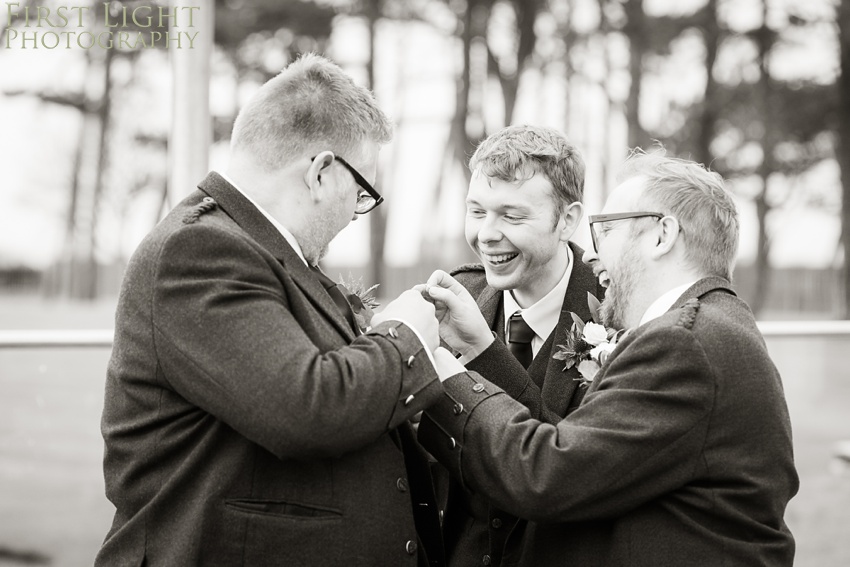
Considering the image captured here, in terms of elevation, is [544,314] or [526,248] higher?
[526,248]

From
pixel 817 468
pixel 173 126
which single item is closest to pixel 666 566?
pixel 173 126

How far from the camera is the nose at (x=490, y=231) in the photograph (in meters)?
3.26

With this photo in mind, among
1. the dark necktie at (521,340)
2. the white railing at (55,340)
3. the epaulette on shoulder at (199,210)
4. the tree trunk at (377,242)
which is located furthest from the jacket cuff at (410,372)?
the tree trunk at (377,242)

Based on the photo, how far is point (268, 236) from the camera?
238 cm

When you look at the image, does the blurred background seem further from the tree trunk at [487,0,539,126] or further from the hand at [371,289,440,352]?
the hand at [371,289,440,352]

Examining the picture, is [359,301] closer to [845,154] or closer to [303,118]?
[303,118]

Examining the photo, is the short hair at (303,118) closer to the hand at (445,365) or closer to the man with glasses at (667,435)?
the hand at (445,365)

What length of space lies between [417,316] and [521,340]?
36.9 inches

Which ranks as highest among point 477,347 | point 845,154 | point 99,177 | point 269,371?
point 845,154

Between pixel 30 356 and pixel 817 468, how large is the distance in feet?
15.3

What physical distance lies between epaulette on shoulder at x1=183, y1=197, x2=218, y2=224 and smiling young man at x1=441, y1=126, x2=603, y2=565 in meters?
1.17

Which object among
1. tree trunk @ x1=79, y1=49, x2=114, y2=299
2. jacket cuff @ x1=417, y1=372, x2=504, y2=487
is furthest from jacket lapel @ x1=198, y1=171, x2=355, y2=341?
tree trunk @ x1=79, y1=49, x2=114, y2=299

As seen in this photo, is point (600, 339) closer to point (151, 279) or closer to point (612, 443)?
point (612, 443)

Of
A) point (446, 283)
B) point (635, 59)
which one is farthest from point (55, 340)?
point (635, 59)
